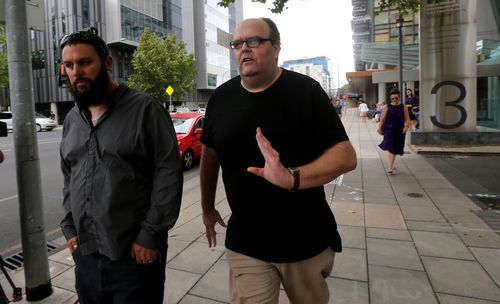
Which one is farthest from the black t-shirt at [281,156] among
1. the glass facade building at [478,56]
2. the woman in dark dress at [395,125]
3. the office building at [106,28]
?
the office building at [106,28]

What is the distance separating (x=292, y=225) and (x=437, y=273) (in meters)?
2.40

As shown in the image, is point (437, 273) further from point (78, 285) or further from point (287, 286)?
point (78, 285)

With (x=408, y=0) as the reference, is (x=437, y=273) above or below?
below

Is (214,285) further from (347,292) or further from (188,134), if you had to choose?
(188,134)

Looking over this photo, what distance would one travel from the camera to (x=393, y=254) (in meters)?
4.05

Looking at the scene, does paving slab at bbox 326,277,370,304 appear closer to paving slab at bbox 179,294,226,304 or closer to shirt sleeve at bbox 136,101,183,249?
paving slab at bbox 179,294,226,304

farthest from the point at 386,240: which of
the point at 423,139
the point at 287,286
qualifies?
the point at 423,139

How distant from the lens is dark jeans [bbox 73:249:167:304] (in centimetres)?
198

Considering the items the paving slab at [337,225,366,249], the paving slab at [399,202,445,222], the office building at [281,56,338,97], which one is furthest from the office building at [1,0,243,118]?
the office building at [281,56,338,97]

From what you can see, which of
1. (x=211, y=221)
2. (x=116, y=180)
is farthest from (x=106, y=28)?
(x=116, y=180)

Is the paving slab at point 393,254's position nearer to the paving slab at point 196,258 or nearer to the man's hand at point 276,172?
the paving slab at point 196,258

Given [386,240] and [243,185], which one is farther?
[386,240]

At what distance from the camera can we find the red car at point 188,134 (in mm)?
10227

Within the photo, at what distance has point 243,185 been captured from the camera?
195cm
